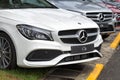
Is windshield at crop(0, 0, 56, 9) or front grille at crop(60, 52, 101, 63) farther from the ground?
windshield at crop(0, 0, 56, 9)

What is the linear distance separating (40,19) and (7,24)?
621mm

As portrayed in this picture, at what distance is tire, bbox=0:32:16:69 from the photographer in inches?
259

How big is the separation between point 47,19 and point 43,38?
0.56m

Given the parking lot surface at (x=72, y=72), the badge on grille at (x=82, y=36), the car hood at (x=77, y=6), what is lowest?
the parking lot surface at (x=72, y=72)

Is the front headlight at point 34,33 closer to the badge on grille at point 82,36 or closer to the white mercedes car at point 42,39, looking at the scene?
the white mercedes car at point 42,39

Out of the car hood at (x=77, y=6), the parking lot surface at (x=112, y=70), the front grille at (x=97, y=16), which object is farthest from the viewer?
the front grille at (x=97, y=16)

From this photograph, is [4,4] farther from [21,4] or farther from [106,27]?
[106,27]

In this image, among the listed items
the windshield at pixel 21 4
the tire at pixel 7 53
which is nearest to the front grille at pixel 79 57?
the tire at pixel 7 53

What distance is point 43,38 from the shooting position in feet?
21.1

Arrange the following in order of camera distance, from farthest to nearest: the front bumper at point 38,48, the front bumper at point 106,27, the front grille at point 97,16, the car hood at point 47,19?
the front bumper at point 106,27, the front grille at point 97,16, the car hood at point 47,19, the front bumper at point 38,48

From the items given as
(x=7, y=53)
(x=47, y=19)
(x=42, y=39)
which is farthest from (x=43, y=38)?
(x=7, y=53)

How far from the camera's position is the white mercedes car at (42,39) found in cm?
640

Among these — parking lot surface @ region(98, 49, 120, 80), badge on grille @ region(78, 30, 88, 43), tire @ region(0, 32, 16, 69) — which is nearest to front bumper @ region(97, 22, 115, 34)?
parking lot surface @ region(98, 49, 120, 80)

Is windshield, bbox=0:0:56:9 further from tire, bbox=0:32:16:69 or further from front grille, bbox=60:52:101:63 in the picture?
front grille, bbox=60:52:101:63
